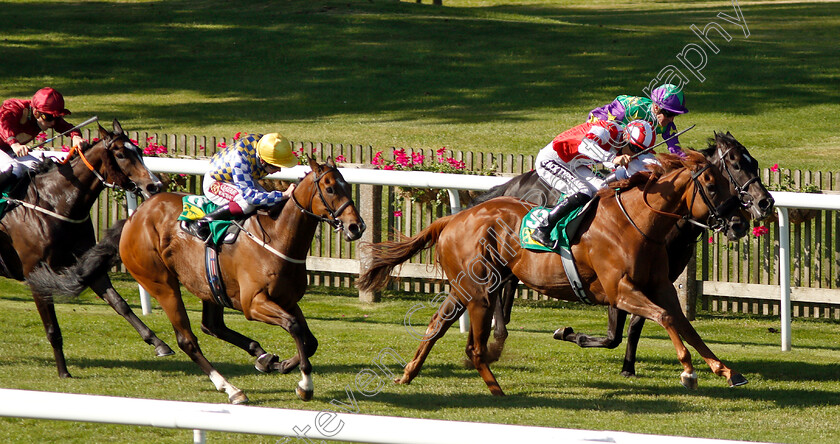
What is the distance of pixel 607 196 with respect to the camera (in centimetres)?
601

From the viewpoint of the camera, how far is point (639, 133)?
246 inches

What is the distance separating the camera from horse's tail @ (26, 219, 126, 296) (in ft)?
21.0

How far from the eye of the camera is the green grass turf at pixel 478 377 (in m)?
5.23

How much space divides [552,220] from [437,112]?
11758 millimetres

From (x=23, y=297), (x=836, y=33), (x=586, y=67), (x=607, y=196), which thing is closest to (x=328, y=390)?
(x=607, y=196)

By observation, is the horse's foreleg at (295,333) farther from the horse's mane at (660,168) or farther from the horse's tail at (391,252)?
the horse's mane at (660,168)

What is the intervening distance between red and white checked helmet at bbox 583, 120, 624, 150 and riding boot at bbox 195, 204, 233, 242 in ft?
7.17

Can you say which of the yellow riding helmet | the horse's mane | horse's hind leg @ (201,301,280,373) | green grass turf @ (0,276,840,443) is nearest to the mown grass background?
green grass turf @ (0,276,840,443)

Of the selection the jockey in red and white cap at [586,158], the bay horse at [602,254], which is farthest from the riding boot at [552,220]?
the bay horse at [602,254]

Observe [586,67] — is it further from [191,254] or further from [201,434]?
[201,434]

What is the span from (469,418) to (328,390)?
1022mm

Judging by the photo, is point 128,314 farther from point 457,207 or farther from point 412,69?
point 412,69

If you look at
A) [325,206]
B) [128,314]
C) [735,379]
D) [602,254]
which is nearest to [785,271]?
[602,254]

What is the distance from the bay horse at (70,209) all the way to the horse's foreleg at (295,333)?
1122 millimetres
